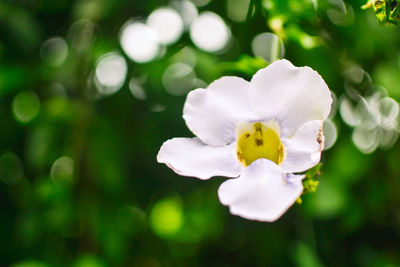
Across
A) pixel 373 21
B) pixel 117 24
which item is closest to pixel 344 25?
pixel 373 21

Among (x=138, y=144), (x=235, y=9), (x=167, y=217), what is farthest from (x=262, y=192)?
(x=167, y=217)

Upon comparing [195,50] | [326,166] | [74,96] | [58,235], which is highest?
[195,50]

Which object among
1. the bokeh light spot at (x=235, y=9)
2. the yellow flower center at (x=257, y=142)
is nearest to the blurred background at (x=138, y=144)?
the bokeh light spot at (x=235, y=9)

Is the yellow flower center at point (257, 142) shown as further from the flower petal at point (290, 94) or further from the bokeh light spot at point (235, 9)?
the bokeh light spot at point (235, 9)

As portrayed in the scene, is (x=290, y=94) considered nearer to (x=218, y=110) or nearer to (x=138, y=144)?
(x=218, y=110)

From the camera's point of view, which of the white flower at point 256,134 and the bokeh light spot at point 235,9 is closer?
the white flower at point 256,134

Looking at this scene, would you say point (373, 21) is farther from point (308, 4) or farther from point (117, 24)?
point (117, 24)

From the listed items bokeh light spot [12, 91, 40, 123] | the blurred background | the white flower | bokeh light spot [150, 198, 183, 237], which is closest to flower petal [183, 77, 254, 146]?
the white flower
